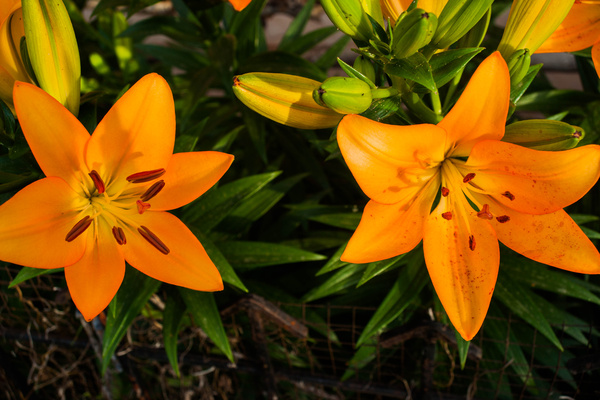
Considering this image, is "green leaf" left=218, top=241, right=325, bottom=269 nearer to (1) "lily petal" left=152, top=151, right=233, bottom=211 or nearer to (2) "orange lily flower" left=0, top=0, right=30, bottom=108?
Answer: (1) "lily petal" left=152, top=151, right=233, bottom=211

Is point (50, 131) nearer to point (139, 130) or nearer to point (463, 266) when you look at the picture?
point (139, 130)

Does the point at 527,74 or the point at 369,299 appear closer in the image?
the point at 527,74

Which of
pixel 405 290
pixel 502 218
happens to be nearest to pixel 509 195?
pixel 502 218

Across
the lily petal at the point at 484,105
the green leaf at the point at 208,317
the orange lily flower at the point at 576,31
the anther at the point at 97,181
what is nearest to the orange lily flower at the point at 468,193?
the lily petal at the point at 484,105

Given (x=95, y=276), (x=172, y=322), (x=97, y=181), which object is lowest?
(x=172, y=322)

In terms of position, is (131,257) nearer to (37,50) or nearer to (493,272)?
(37,50)

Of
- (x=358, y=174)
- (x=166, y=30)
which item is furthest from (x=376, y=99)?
(x=166, y=30)

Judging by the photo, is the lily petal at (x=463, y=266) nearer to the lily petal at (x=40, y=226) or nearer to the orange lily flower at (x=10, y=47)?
the lily petal at (x=40, y=226)
